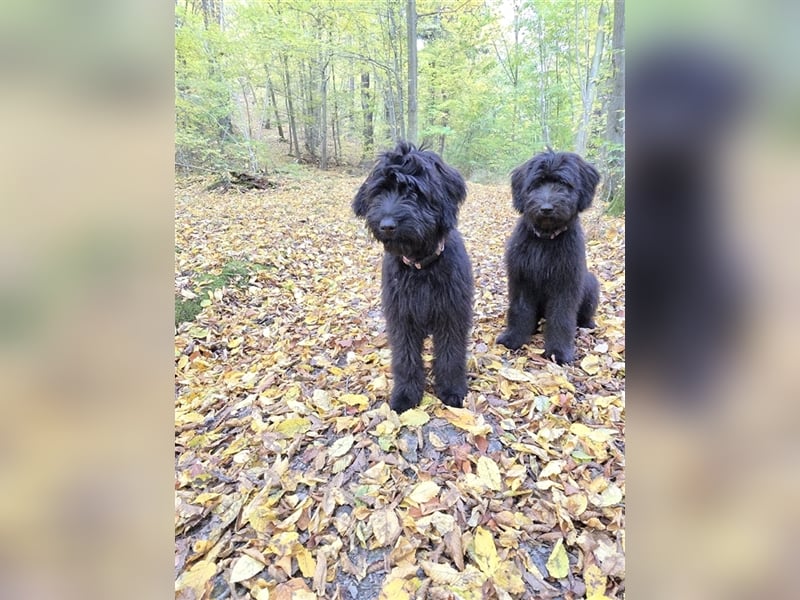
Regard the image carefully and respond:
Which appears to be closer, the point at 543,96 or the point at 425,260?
the point at 425,260

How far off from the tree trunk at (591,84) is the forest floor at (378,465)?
12.9 m

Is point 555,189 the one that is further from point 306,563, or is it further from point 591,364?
point 306,563

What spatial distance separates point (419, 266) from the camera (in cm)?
367

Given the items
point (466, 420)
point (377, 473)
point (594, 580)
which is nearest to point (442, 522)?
point (377, 473)

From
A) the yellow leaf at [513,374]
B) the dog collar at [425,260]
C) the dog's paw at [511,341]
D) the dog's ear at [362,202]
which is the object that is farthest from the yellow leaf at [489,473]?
the dog's ear at [362,202]

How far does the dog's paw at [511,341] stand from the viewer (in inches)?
187

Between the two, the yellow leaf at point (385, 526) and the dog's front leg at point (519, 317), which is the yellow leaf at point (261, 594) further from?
the dog's front leg at point (519, 317)

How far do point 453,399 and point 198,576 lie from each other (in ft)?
7.29

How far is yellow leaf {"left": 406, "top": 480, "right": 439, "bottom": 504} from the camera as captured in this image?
2.84 meters

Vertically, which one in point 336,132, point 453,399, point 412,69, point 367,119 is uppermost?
point 412,69

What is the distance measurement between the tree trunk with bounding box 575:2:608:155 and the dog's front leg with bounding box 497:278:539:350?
12.9 meters
